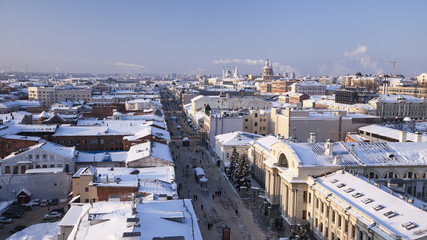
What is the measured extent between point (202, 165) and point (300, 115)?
54.6 feet

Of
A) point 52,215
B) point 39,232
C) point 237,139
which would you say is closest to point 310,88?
point 237,139

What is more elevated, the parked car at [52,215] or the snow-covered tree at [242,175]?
the snow-covered tree at [242,175]

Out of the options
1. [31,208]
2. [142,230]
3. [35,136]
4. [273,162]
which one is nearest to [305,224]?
[273,162]

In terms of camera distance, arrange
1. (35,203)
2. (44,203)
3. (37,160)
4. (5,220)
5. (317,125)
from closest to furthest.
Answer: (5,220)
(35,203)
(44,203)
(37,160)
(317,125)

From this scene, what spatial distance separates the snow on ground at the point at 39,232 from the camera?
33.5m

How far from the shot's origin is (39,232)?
35000mm

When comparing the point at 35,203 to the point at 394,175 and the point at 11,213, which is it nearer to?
the point at 11,213

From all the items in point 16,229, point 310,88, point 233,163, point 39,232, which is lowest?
point 16,229

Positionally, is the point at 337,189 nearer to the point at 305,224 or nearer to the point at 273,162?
the point at 305,224

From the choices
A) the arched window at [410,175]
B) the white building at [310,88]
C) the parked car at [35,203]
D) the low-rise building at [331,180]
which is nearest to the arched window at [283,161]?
the low-rise building at [331,180]

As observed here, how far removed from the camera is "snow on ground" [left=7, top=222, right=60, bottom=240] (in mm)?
33528

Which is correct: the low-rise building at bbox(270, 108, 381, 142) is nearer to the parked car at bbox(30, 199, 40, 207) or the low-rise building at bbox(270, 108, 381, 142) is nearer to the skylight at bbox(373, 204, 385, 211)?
the skylight at bbox(373, 204, 385, 211)

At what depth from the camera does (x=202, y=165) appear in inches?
2469

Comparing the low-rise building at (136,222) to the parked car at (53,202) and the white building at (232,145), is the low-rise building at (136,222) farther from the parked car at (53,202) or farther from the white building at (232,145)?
the white building at (232,145)
